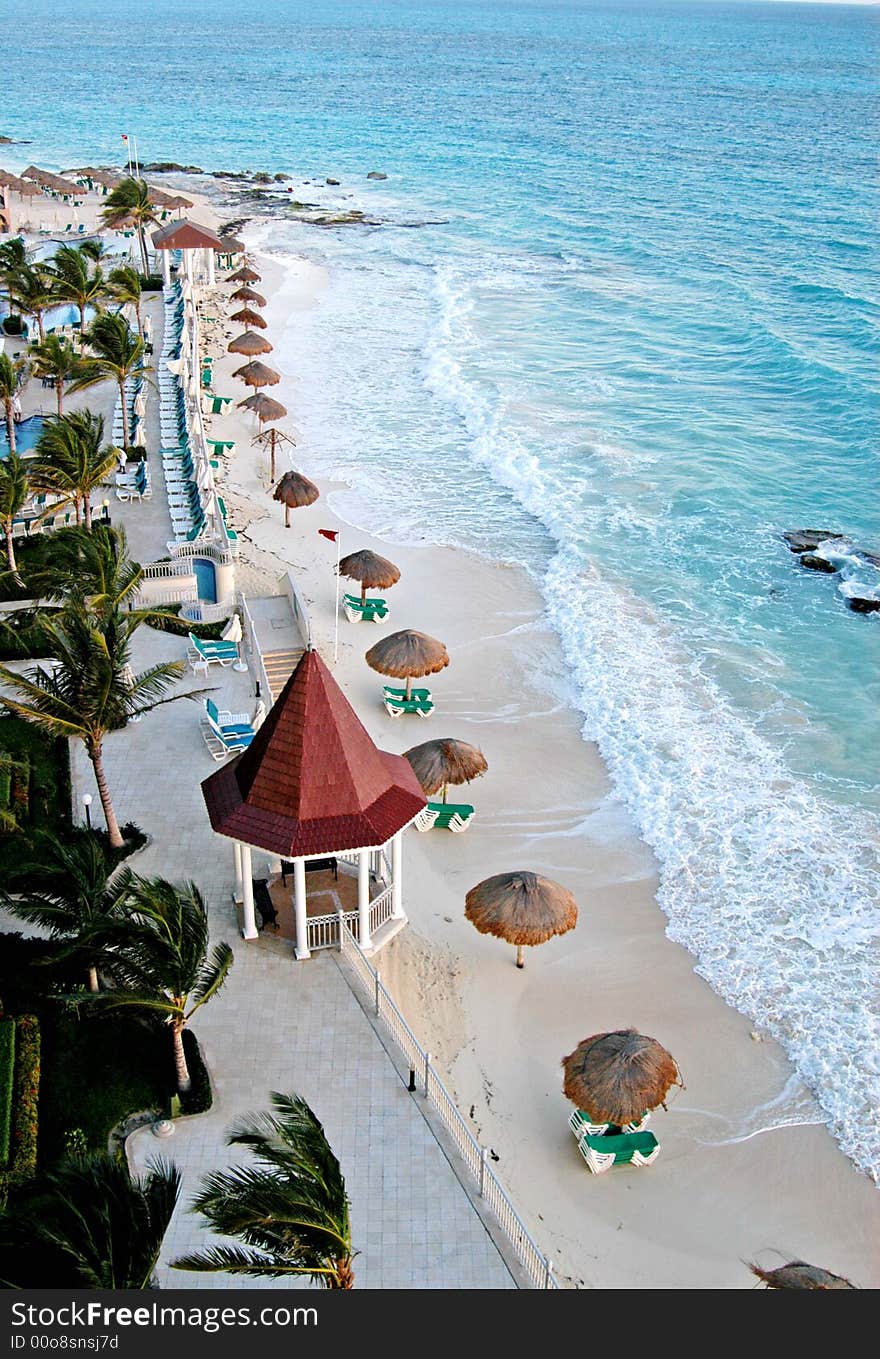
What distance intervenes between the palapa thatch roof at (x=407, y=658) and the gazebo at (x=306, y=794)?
21.6ft

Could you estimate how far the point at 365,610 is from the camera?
2478cm

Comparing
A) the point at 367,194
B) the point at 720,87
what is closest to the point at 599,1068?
the point at 367,194

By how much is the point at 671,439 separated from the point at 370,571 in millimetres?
15843

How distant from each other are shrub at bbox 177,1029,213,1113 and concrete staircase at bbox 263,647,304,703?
8061 millimetres

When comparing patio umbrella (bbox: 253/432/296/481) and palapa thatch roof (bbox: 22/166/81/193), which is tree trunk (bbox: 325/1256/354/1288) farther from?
palapa thatch roof (bbox: 22/166/81/193)

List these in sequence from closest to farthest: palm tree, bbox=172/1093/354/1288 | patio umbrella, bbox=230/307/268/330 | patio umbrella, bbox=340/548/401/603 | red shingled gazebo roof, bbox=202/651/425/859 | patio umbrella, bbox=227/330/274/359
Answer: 1. palm tree, bbox=172/1093/354/1288
2. red shingled gazebo roof, bbox=202/651/425/859
3. patio umbrella, bbox=340/548/401/603
4. patio umbrella, bbox=227/330/274/359
5. patio umbrella, bbox=230/307/268/330

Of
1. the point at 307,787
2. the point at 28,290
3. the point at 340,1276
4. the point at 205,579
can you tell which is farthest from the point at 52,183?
the point at 340,1276

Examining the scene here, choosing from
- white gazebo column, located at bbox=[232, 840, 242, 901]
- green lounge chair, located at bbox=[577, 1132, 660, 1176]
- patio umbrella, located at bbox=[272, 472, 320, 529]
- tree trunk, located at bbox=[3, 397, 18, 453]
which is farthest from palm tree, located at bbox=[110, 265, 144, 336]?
green lounge chair, located at bbox=[577, 1132, 660, 1176]

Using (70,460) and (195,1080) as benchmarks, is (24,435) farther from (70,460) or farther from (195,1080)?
(195,1080)

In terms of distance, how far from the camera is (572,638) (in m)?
24.5

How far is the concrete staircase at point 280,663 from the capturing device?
20500 millimetres

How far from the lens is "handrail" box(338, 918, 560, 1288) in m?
10.8
